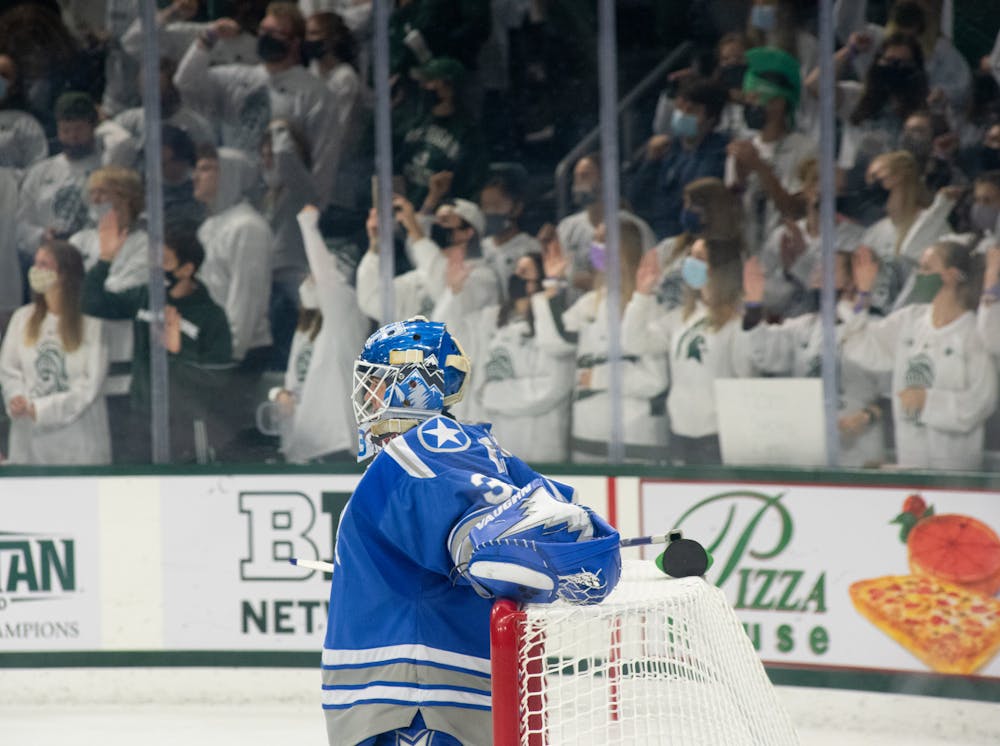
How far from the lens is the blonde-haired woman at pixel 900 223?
13.1ft

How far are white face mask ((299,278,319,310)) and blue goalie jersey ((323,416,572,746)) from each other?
298 cm

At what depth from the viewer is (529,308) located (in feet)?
14.7

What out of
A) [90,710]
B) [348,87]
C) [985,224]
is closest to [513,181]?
[348,87]

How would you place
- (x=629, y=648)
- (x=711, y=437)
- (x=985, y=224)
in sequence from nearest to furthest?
(x=629, y=648)
(x=985, y=224)
(x=711, y=437)

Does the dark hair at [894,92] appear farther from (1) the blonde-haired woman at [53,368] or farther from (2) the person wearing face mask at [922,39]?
(1) the blonde-haired woman at [53,368]

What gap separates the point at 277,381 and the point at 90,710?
3.90 ft

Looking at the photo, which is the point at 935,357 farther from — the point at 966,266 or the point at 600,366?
the point at 600,366

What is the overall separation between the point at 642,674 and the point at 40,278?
3415mm

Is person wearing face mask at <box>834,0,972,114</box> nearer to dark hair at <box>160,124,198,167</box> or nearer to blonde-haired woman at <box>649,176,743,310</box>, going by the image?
blonde-haired woman at <box>649,176,743,310</box>

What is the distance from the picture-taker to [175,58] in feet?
15.1

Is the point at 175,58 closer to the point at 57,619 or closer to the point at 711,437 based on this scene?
the point at 57,619

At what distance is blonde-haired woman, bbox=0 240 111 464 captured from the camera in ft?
15.2

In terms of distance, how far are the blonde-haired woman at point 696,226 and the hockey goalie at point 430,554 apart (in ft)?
8.43

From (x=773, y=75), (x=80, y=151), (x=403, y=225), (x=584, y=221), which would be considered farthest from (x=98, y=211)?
(x=773, y=75)
